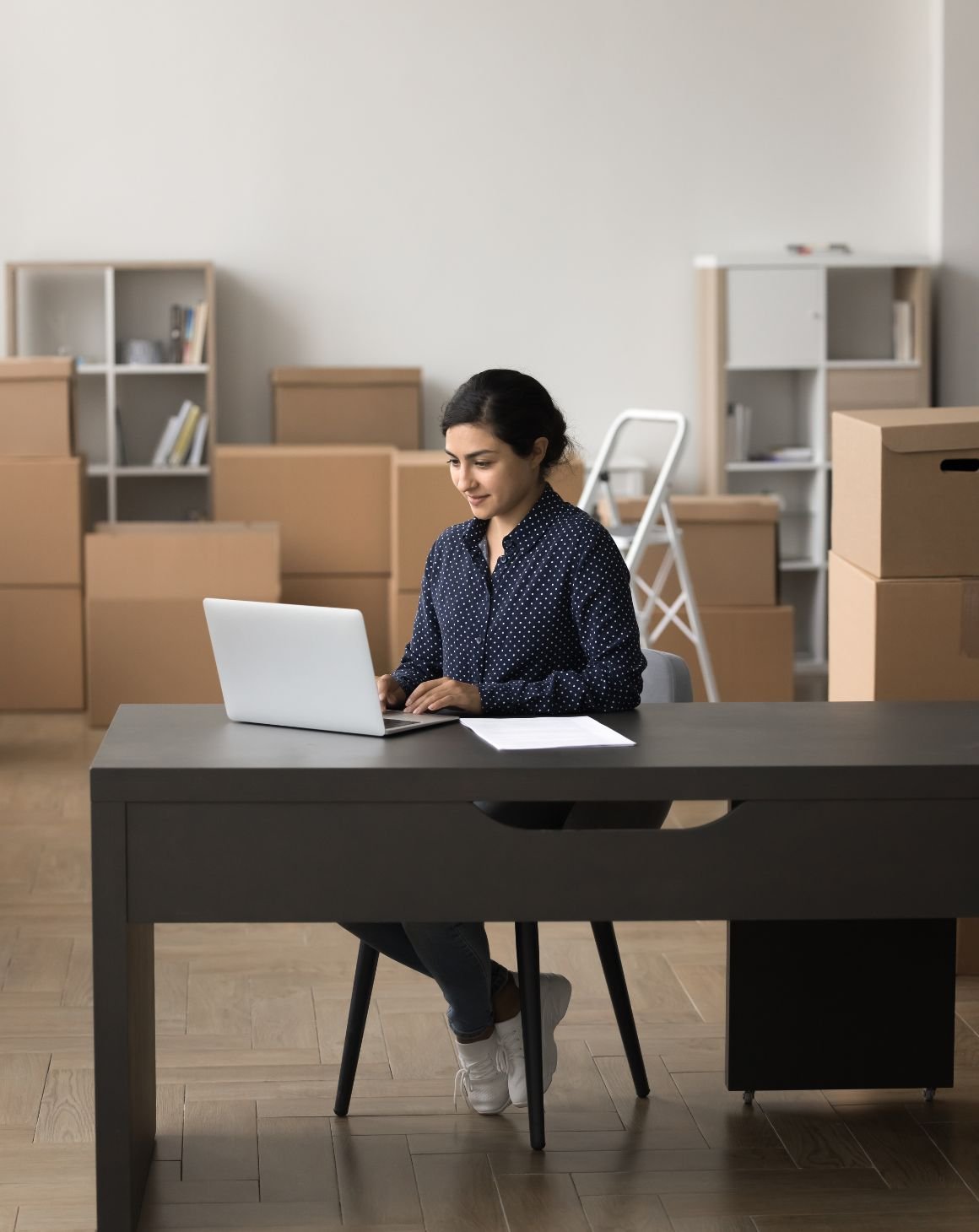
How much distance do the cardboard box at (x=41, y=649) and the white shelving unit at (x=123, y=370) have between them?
0.56m

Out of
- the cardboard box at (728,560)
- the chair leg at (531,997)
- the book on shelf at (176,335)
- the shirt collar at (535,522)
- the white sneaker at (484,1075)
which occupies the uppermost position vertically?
the book on shelf at (176,335)

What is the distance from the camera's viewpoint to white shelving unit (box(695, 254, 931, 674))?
6168mm

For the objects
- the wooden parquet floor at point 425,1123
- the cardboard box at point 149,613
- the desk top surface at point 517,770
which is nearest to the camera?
the desk top surface at point 517,770

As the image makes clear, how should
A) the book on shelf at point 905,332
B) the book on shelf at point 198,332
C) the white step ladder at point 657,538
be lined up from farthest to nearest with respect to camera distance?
the book on shelf at point 905,332, the book on shelf at point 198,332, the white step ladder at point 657,538

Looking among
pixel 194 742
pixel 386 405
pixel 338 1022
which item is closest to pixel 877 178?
pixel 386 405

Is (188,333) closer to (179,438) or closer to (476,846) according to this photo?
(179,438)

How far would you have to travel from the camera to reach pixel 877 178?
21.2 ft

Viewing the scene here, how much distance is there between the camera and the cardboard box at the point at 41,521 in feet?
18.6

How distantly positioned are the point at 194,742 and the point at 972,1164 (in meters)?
1.27

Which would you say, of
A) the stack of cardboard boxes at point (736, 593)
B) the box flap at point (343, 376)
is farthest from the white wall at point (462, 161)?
the stack of cardboard boxes at point (736, 593)

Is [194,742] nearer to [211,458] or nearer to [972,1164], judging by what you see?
[972,1164]

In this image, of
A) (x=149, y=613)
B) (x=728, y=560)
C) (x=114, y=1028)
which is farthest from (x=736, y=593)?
(x=114, y=1028)

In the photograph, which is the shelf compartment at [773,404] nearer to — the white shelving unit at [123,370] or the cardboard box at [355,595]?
the cardboard box at [355,595]

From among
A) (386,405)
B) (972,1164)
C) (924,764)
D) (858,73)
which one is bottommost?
(972,1164)
